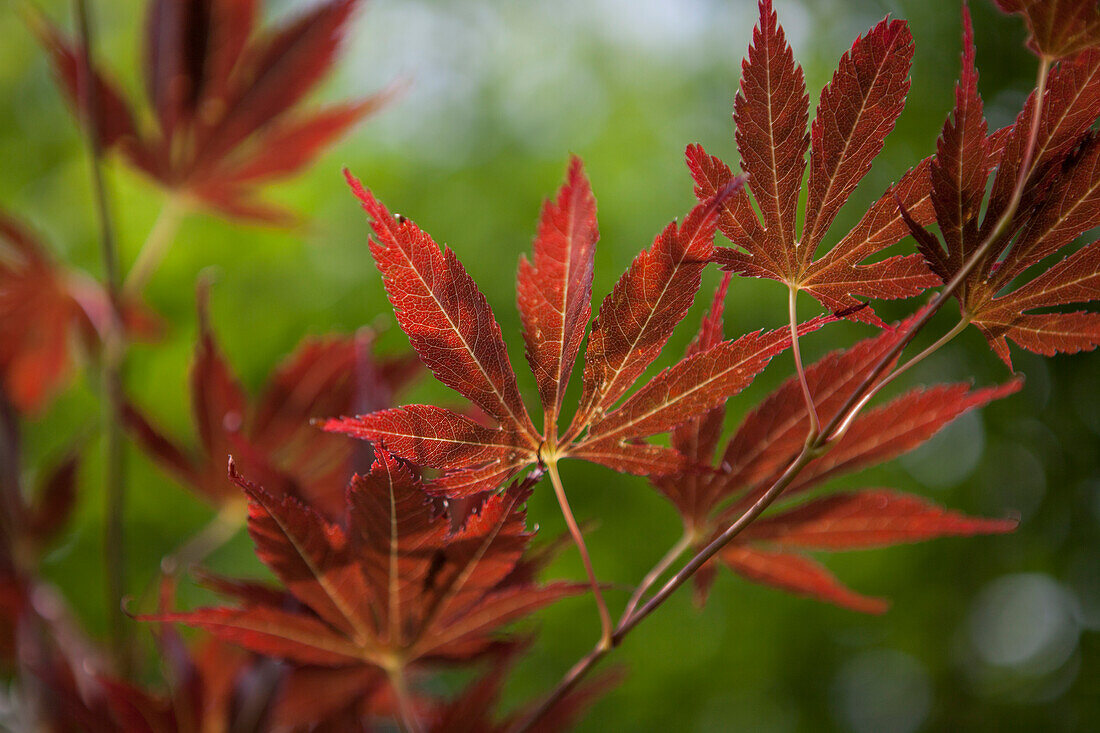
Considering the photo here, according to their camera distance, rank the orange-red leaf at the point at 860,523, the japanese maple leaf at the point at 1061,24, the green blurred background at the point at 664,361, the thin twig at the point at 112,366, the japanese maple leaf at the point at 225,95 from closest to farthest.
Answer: the japanese maple leaf at the point at 1061,24, the orange-red leaf at the point at 860,523, the thin twig at the point at 112,366, the japanese maple leaf at the point at 225,95, the green blurred background at the point at 664,361

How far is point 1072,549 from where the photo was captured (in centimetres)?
278

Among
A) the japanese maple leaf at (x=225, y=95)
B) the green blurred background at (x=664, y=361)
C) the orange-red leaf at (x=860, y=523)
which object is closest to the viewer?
the orange-red leaf at (x=860, y=523)

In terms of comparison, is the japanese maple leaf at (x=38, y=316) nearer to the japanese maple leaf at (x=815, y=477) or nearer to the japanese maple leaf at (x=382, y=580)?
the japanese maple leaf at (x=382, y=580)

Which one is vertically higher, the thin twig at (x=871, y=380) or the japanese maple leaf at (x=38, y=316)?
the japanese maple leaf at (x=38, y=316)

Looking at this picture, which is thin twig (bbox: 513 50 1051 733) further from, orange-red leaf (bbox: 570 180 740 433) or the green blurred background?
the green blurred background

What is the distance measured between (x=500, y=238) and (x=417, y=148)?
49 cm

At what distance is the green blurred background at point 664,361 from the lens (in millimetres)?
2283

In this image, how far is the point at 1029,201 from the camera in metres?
0.27

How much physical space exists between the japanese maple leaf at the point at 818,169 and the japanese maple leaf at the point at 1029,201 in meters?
0.02

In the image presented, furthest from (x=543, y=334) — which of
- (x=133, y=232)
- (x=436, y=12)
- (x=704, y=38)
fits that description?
(x=436, y=12)

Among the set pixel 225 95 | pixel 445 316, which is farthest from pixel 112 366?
pixel 445 316

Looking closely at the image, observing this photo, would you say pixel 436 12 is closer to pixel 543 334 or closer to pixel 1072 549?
pixel 1072 549

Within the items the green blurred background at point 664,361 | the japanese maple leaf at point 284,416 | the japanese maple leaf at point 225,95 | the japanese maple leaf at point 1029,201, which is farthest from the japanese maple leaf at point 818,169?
the green blurred background at point 664,361

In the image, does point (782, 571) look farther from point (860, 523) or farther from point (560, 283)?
point (560, 283)
